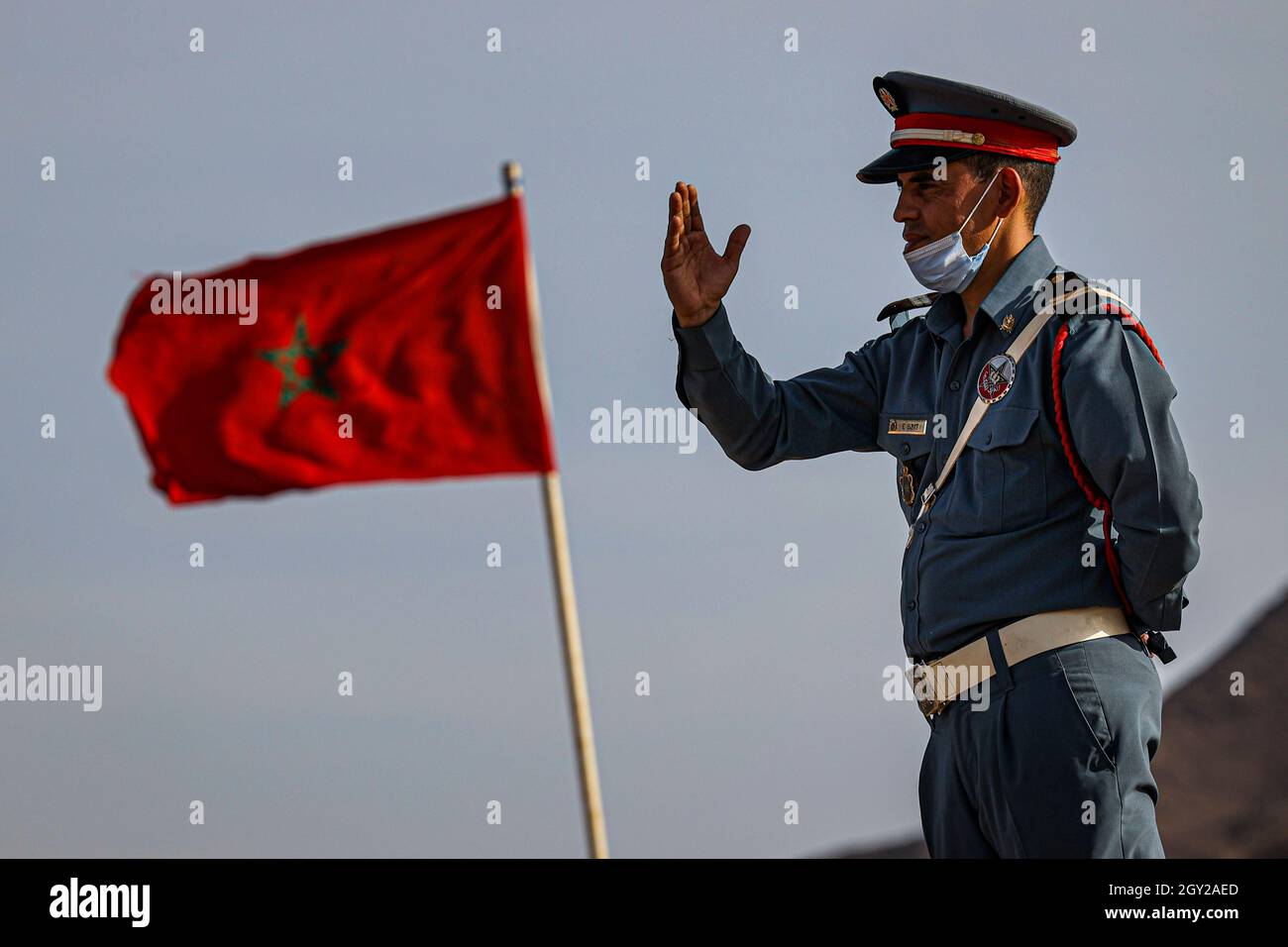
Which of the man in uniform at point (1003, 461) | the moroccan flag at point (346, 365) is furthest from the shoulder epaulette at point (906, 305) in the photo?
the moroccan flag at point (346, 365)

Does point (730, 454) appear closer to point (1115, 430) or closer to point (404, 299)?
point (1115, 430)

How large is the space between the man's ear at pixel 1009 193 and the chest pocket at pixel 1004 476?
633 millimetres

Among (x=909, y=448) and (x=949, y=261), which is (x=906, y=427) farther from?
(x=949, y=261)

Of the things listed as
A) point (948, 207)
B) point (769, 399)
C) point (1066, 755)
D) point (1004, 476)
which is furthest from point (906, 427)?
point (1066, 755)

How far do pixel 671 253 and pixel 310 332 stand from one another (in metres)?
3.66

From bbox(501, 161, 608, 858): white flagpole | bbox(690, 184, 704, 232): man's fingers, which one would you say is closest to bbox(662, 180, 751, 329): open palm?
bbox(690, 184, 704, 232): man's fingers

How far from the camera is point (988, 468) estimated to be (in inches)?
212

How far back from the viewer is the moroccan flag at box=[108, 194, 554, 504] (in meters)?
8.84

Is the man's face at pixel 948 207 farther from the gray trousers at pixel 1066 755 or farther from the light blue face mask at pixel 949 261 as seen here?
the gray trousers at pixel 1066 755

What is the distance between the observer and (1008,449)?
532 cm

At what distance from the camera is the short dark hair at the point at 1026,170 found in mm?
5680

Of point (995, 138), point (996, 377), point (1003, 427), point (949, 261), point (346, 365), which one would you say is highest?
point (995, 138)

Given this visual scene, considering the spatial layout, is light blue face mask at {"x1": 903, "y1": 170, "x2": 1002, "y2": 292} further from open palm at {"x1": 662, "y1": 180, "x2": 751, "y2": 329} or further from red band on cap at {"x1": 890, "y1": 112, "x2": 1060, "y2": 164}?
open palm at {"x1": 662, "y1": 180, "x2": 751, "y2": 329}

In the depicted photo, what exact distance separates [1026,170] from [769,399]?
992 mm
